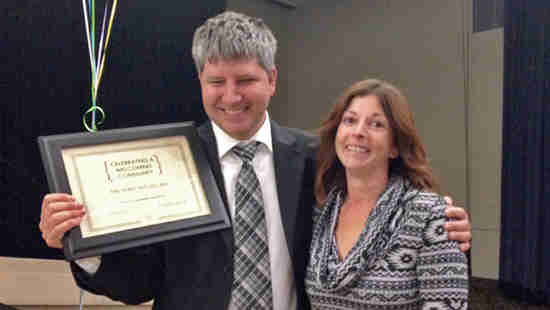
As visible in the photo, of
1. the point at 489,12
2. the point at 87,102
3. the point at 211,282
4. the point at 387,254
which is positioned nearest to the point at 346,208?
the point at 387,254

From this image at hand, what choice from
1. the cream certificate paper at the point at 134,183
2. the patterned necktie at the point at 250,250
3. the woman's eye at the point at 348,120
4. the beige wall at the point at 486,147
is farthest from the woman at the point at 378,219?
the beige wall at the point at 486,147

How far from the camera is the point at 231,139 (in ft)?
4.68

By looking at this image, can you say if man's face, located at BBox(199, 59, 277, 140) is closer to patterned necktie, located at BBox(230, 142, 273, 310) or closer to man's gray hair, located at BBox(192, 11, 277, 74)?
man's gray hair, located at BBox(192, 11, 277, 74)

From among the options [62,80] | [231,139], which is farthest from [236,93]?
[62,80]

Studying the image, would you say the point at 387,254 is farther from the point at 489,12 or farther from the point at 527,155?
the point at 489,12

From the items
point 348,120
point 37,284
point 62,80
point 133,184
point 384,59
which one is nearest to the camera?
point 133,184

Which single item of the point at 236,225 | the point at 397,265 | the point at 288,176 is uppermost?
the point at 288,176

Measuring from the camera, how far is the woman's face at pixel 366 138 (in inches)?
53.9

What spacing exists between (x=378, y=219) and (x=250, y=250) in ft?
1.17

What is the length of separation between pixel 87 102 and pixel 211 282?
1715 mm

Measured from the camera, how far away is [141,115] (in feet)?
9.83

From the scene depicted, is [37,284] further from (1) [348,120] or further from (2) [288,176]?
(1) [348,120]

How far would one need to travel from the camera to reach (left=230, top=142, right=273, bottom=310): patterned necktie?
4.30 ft

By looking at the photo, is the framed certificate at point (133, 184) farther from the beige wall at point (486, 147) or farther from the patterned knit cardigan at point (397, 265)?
the beige wall at point (486, 147)
